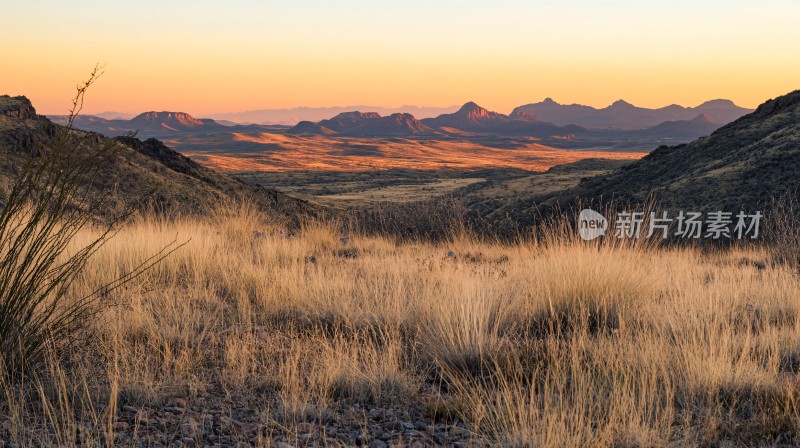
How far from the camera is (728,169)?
19.5 metres

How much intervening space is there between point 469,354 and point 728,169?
18102 mm

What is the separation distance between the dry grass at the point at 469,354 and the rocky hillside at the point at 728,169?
37.6 ft

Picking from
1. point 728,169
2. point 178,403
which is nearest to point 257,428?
point 178,403

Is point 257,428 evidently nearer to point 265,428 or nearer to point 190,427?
point 265,428

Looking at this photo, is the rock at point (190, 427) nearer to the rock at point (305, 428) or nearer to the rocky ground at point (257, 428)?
the rocky ground at point (257, 428)

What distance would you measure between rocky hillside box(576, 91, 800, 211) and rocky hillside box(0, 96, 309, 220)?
11.4 meters

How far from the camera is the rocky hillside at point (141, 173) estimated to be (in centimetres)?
1562

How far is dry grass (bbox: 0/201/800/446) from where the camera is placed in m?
3.27

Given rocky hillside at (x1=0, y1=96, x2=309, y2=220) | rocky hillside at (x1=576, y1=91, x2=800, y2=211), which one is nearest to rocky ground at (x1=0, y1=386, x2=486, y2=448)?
rocky hillside at (x1=0, y1=96, x2=309, y2=220)

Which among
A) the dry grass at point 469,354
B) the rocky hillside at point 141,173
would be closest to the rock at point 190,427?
the dry grass at point 469,354

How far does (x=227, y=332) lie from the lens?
5.01 meters

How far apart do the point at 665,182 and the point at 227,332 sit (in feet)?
62.6

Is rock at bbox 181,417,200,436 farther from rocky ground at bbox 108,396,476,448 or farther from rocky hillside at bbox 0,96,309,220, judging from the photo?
rocky hillside at bbox 0,96,309,220

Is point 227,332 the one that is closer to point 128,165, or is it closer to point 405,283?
point 405,283
